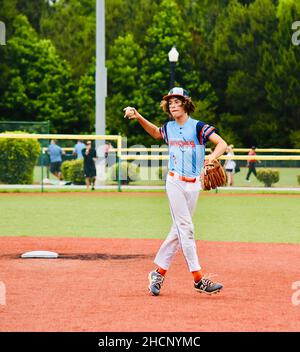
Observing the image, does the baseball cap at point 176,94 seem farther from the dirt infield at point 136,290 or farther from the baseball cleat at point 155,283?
the dirt infield at point 136,290

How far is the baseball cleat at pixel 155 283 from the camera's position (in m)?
9.73

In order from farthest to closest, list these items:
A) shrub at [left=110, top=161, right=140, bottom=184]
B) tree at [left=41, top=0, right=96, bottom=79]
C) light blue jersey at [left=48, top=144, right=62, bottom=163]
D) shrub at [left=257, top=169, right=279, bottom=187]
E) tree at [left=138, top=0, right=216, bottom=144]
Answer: tree at [left=41, top=0, right=96, bottom=79] < tree at [left=138, top=0, right=216, bottom=144] < light blue jersey at [left=48, top=144, right=62, bottom=163] < shrub at [left=257, top=169, right=279, bottom=187] < shrub at [left=110, top=161, right=140, bottom=184]

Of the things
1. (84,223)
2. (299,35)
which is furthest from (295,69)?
(84,223)

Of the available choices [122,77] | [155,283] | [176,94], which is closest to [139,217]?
[155,283]

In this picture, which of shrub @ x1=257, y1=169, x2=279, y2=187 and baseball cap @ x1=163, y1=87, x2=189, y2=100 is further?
shrub @ x1=257, y1=169, x2=279, y2=187

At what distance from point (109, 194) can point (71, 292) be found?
748 inches

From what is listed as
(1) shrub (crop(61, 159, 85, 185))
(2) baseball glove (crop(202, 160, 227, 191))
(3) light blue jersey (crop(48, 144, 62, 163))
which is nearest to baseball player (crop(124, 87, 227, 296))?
(2) baseball glove (crop(202, 160, 227, 191))

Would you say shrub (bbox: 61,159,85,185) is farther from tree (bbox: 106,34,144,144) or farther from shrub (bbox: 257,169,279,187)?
tree (bbox: 106,34,144,144)

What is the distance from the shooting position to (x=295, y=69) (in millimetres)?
59438

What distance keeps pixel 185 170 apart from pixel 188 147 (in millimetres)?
248

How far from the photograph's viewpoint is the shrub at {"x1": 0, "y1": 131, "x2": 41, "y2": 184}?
30484 millimetres

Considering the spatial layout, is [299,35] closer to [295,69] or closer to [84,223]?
[295,69]

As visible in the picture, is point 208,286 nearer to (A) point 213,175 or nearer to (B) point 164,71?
(A) point 213,175

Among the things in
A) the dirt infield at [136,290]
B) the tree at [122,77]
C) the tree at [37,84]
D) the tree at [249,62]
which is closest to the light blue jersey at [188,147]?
the dirt infield at [136,290]
